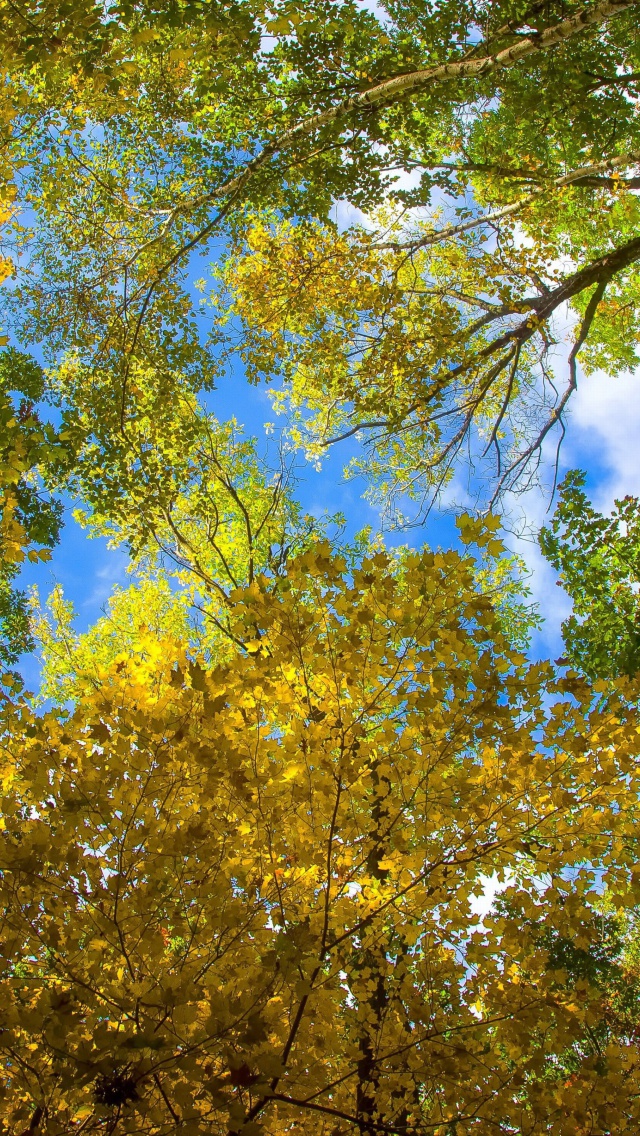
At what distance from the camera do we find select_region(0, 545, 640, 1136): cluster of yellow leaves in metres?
2.15

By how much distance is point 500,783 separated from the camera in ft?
7.86

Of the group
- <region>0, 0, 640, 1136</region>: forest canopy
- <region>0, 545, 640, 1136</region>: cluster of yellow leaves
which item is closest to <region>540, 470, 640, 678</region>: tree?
<region>0, 0, 640, 1136</region>: forest canopy

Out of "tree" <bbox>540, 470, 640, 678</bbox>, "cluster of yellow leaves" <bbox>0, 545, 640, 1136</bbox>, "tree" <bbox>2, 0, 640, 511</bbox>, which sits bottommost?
"cluster of yellow leaves" <bbox>0, 545, 640, 1136</bbox>

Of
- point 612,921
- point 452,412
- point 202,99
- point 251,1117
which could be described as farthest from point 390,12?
point 612,921

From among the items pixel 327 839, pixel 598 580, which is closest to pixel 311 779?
pixel 327 839

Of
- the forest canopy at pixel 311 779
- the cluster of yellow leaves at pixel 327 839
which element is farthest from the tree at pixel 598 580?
the cluster of yellow leaves at pixel 327 839

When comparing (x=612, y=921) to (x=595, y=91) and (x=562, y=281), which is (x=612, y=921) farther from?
(x=595, y=91)

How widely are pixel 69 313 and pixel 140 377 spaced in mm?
959

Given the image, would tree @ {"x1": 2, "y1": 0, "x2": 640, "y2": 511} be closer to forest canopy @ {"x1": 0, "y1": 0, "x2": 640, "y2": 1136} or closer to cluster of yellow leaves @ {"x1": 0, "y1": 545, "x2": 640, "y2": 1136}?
forest canopy @ {"x1": 0, "y1": 0, "x2": 640, "y2": 1136}

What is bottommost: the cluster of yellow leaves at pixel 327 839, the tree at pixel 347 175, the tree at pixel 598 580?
the cluster of yellow leaves at pixel 327 839

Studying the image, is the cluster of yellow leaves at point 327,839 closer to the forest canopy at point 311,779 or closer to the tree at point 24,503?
the forest canopy at point 311,779

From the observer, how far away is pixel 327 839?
241 cm

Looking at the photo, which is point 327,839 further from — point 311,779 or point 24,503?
point 24,503

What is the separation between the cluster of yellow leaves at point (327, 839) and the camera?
7.07ft
